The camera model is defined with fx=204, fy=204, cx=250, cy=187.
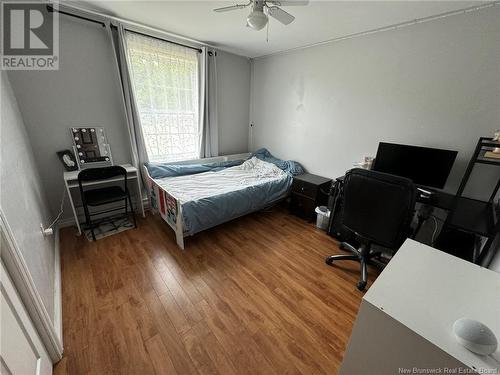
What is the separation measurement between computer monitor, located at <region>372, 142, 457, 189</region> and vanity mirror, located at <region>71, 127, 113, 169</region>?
339cm

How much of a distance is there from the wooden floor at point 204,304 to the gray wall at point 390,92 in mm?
1468

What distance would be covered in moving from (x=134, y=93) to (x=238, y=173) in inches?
69.4

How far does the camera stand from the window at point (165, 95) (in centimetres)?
270

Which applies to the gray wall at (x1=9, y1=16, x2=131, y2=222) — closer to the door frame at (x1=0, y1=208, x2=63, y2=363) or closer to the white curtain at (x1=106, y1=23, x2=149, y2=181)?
the white curtain at (x1=106, y1=23, x2=149, y2=181)

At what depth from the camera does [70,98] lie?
2369 mm

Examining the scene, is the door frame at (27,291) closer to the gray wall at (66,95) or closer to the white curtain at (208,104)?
the gray wall at (66,95)

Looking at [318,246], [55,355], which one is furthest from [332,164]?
[55,355]

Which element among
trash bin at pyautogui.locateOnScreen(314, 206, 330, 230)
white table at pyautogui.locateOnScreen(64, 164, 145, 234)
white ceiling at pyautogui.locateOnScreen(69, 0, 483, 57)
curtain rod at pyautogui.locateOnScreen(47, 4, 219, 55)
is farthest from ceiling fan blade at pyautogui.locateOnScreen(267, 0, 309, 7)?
white table at pyautogui.locateOnScreen(64, 164, 145, 234)

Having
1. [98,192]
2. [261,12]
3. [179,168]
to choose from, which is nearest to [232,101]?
[179,168]

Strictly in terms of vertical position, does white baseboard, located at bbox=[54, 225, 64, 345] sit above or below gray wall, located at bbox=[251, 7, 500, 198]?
below

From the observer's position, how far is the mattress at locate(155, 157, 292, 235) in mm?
2229

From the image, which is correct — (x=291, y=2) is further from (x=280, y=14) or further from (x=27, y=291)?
(x=27, y=291)

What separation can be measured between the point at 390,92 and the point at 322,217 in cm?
167

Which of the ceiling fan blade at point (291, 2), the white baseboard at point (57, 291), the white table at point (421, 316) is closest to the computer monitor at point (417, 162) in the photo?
the white table at point (421, 316)
